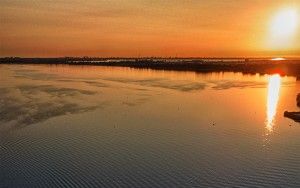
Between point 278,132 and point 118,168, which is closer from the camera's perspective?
point 118,168

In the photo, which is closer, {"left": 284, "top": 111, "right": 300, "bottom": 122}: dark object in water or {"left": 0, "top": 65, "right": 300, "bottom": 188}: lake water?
{"left": 0, "top": 65, "right": 300, "bottom": 188}: lake water

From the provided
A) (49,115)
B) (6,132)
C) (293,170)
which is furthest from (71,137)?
(293,170)

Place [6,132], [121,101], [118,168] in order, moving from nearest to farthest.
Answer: [118,168]
[6,132]
[121,101]

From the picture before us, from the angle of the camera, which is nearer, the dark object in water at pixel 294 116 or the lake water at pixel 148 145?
the lake water at pixel 148 145

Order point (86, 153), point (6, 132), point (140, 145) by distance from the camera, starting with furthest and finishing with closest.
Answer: point (6, 132)
point (140, 145)
point (86, 153)

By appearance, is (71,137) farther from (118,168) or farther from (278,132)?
(278,132)

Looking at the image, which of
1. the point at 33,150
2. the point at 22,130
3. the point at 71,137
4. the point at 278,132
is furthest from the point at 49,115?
the point at 278,132

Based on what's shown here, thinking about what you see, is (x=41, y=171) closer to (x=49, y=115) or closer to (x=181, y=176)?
(x=181, y=176)

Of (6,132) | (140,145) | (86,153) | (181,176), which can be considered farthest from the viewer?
(6,132)

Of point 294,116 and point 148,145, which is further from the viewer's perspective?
point 294,116
